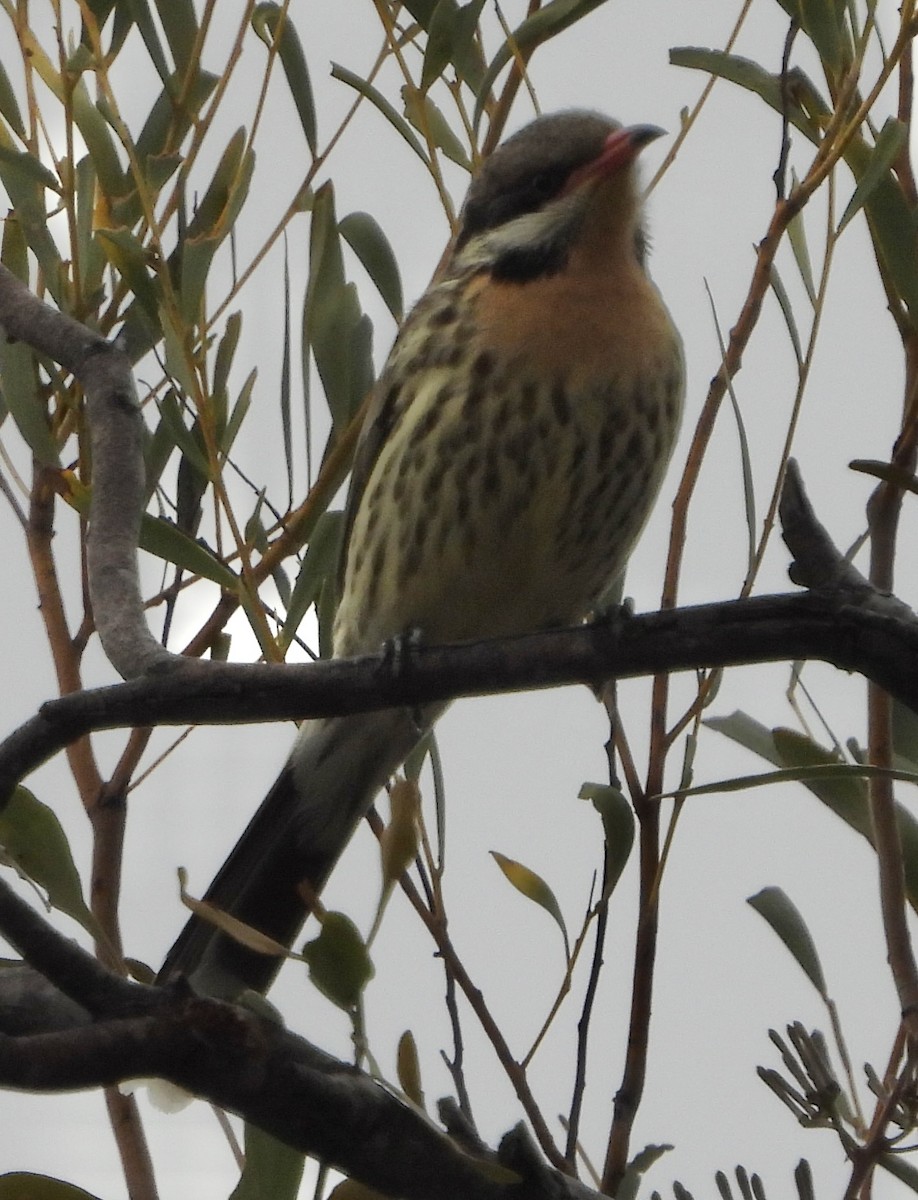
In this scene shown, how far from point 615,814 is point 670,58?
98 centimetres

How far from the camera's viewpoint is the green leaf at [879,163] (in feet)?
6.02

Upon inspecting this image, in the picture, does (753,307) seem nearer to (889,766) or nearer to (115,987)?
(889,766)

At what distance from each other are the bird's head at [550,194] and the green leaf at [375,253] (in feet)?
1.64

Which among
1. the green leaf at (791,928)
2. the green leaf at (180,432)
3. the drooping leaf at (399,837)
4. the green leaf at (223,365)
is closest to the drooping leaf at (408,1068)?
the drooping leaf at (399,837)

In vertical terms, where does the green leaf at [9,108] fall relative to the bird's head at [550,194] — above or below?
below

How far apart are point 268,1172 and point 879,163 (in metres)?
1.25

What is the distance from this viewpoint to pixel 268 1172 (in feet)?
5.39

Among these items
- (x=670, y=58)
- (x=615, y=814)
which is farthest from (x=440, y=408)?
(x=615, y=814)

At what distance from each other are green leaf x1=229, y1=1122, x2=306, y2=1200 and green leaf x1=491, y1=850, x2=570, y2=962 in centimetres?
34

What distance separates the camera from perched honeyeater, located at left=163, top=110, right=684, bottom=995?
2.57 metres

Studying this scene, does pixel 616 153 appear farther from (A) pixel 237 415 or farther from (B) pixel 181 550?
(B) pixel 181 550

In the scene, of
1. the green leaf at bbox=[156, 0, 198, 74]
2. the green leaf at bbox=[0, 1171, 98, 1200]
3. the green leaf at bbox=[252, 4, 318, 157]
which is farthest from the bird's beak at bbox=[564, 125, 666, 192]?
the green leaf at bbox=[0, 1171, 98, 1200]

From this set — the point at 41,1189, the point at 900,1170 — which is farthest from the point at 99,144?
the point at 900,1170

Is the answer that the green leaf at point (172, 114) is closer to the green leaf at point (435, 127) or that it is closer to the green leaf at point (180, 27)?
the green leaf at point (180, 27)
